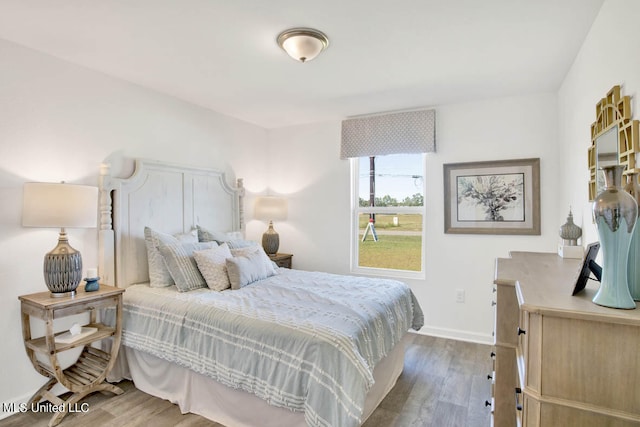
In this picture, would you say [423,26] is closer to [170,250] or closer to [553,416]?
[553,416]

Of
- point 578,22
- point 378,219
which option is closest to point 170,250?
Answer: point 378,219

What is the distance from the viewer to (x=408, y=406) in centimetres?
239

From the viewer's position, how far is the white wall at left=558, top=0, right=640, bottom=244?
1433 millimetres

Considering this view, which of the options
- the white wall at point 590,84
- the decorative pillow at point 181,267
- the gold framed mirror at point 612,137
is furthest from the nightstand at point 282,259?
the gold framed mirror at point 612,137

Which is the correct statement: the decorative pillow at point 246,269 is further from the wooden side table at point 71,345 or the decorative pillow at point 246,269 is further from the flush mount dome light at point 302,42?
the flush mount dome light at point 302,42

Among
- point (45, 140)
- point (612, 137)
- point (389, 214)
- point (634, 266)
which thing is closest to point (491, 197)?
point (389, 214)

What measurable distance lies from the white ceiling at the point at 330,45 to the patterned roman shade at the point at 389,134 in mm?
352

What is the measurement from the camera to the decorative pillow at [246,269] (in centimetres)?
275

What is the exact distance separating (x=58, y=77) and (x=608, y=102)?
136 inches

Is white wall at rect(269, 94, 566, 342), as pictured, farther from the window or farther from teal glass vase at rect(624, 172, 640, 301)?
teal glass vase at rect(624, 172, 640, 301)

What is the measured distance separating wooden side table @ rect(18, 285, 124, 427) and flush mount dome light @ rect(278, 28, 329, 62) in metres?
2.05

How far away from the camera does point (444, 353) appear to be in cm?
326

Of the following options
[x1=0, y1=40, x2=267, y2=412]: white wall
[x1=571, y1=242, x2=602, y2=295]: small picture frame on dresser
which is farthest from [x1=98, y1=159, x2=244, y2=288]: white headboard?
[x1=571, y1=242, x2=602, y2=295]: small picture frame on dresser

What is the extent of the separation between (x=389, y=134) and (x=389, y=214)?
3.04ft
